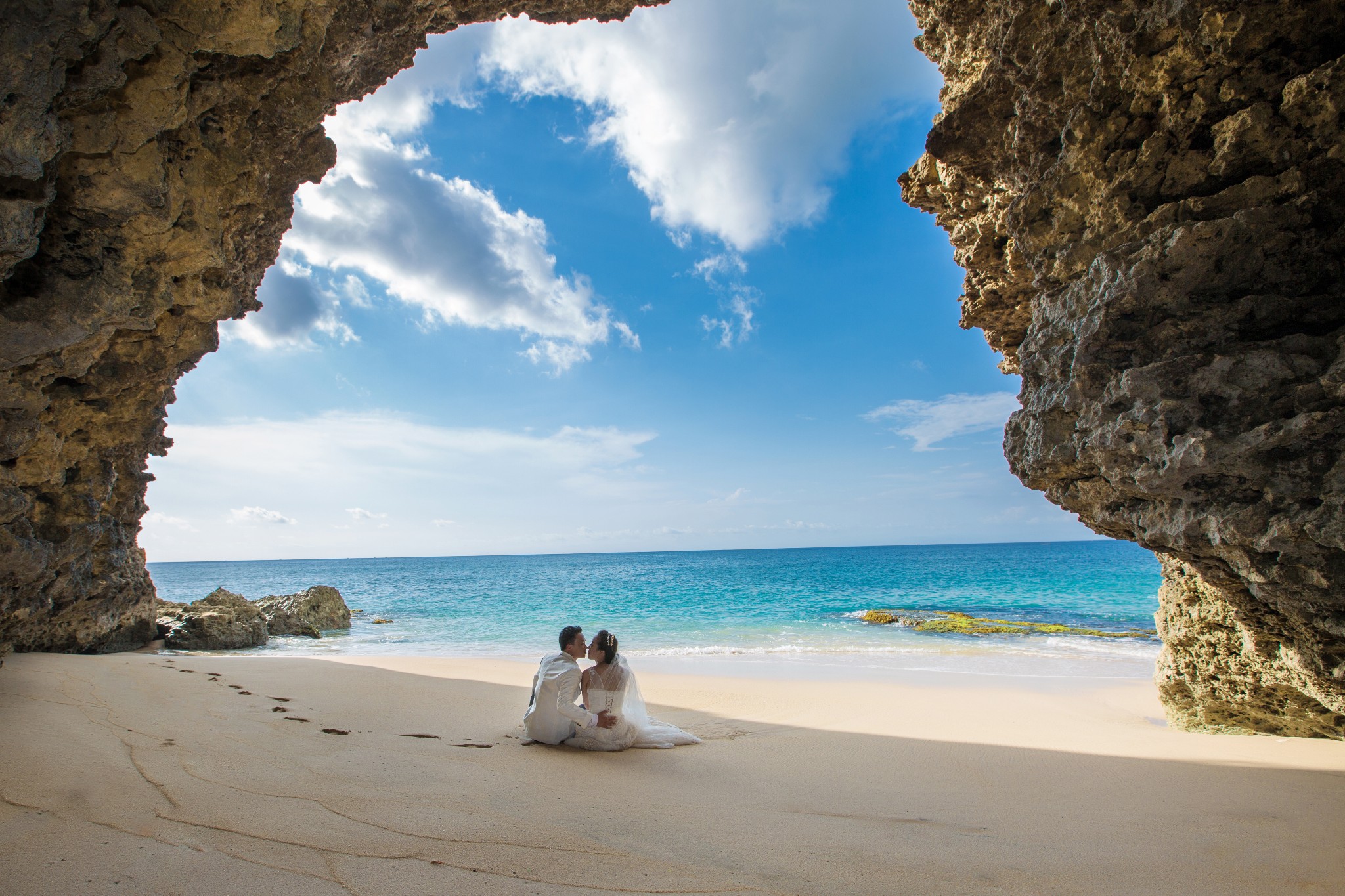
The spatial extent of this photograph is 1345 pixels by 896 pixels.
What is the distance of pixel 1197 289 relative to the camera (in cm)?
380

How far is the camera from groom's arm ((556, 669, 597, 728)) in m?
5.07

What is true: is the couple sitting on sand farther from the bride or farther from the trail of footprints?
the trail of footprints

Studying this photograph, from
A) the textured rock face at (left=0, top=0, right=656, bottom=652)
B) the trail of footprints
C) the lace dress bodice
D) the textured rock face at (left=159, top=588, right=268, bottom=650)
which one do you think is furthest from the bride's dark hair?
the textured rock face at (left=159, top=588, right=268, bottom=650)

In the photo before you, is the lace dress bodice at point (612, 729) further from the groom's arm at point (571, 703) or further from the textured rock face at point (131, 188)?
the textured rock face at point (131, 188)

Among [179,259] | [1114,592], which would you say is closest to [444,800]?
[179,259]

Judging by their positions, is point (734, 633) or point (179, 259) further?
point (734, 633)

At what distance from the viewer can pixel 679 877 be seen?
254 cm

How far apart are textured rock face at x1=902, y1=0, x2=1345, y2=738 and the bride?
158 inches

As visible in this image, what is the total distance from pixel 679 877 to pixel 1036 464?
4.12 metres

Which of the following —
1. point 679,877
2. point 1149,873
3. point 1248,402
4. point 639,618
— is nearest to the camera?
point 679,877

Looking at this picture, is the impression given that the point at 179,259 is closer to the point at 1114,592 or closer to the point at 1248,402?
the point at 1248,402

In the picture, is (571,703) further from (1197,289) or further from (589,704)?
(1197,289)

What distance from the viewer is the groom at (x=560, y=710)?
5098 mm

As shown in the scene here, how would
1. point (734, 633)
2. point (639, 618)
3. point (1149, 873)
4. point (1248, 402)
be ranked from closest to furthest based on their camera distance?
point (1149, 873)
point (1248, 402)
point (734, 633)
point (639, 618)
